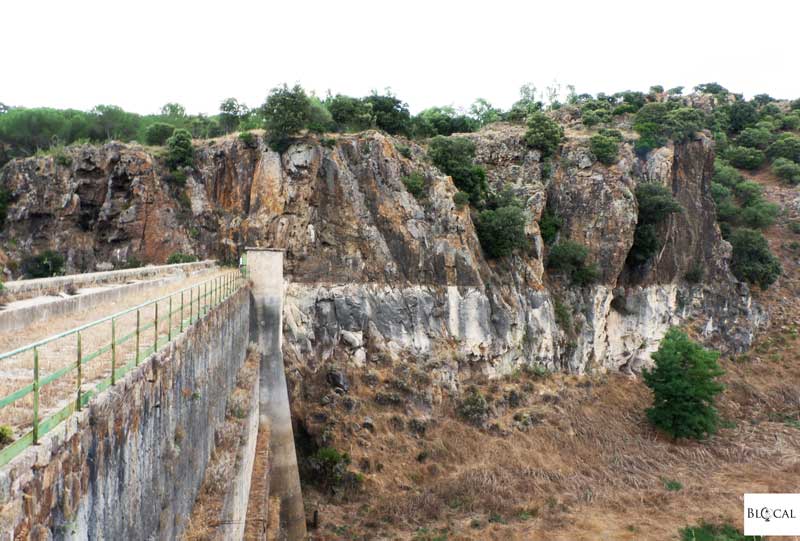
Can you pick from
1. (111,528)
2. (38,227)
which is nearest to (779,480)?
(111,528)

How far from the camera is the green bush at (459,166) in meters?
35.6

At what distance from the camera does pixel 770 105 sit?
80.8m

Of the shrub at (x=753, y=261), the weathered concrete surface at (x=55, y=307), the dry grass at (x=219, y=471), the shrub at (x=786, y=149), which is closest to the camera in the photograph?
the dry grass at (x=219, y=471)

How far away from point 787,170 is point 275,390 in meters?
66.3

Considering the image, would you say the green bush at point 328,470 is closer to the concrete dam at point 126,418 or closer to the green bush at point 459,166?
the concrete dam at point 126,418

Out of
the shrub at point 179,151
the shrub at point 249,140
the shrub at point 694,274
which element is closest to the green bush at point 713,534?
Result: the shrub at point 694,274

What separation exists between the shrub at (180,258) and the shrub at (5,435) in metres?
27.8

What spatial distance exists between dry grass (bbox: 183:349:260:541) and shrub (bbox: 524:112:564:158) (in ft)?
108

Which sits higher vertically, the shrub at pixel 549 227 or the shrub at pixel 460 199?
the shrub at pixel 460 199

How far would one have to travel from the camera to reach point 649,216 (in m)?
40.2

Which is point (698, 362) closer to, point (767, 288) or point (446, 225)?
point (446, 225)

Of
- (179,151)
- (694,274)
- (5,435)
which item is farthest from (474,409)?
(5,435)

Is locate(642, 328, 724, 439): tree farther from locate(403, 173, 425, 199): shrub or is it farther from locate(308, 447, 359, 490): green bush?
locate(308, 447, 359, 490): green bush

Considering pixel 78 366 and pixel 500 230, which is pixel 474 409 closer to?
pixel 500 230
